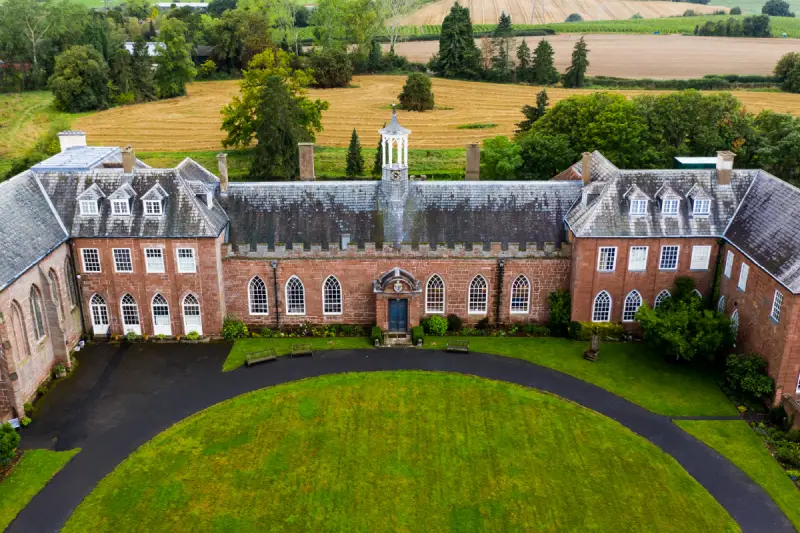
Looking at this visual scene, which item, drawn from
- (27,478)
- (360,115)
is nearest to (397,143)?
(27,478)

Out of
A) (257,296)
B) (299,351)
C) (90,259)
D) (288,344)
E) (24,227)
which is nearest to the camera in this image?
(24,227)

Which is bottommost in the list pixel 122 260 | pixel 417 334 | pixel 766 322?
pixel 417 334

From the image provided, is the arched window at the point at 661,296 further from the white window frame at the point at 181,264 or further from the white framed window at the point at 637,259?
the white window frame at the point at 181,264

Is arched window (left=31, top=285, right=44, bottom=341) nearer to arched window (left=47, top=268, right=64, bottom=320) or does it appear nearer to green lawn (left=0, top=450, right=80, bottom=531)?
arched window (left=47, top=268, right=64, bottom=320)

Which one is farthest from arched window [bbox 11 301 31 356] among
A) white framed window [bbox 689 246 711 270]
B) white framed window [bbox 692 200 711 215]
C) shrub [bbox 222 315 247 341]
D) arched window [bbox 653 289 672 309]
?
white framed window [bbox 692 200 711 215]

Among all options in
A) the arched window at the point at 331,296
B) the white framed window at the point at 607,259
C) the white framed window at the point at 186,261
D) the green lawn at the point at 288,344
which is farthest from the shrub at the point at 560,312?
the white framed window at the point at 186,261

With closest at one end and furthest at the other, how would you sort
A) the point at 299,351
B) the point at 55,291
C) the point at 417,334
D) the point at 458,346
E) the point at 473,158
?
the point at 55,291, the point at 299,351, the point at 458,346, the point at 417,334, the point at 473,158

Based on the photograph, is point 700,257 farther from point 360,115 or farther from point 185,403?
point 360,115

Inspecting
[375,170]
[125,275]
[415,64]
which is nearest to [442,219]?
[125,275]
